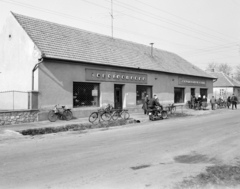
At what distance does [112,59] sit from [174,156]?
1322 centimetres

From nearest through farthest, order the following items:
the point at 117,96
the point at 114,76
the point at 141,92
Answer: the point at 114,76
the point at 117,96
the point at 141,92

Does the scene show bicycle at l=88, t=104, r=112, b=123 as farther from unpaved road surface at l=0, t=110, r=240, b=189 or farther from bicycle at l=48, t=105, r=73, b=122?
unpaved road surface at l=0, t=110, r=240, b=189

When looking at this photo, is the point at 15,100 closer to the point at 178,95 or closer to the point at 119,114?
the point at 119,114

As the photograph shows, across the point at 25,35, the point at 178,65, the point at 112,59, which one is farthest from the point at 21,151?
the point at 178,65

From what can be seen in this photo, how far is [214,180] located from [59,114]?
11.4 metres

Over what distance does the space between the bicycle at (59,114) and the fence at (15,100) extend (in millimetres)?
1417

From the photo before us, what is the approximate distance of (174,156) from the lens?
634 centimetres

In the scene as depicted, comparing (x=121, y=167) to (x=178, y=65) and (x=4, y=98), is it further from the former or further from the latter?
(x=178, y=65)

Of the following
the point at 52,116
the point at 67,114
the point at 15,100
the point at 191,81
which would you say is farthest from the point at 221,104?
the point at 15,100

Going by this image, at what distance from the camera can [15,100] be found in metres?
14.7

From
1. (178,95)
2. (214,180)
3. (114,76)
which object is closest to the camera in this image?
(214,180)

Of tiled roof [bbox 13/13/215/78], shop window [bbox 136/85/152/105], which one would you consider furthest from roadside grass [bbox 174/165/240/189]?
shop window [bbox 136/85/152/105]

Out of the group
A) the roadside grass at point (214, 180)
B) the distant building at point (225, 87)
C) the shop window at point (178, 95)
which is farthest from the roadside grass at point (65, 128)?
the distant building at point (225, 87)

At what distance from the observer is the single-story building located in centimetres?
1429
